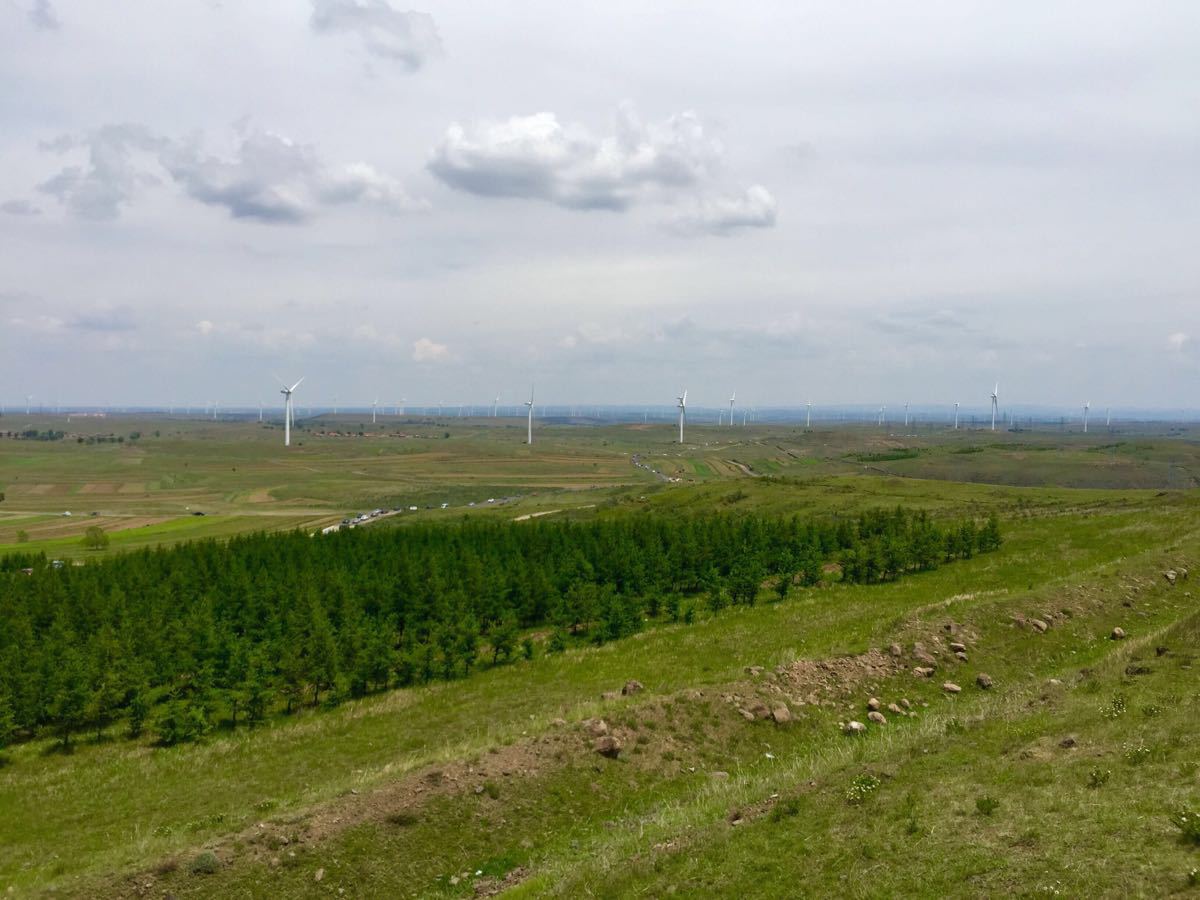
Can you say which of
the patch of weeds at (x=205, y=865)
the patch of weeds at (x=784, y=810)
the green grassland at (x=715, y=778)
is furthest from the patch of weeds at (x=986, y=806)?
the patch of weeds at (x=205, y=865)

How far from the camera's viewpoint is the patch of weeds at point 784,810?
17906 mm

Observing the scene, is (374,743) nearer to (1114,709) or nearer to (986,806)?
(986,806)

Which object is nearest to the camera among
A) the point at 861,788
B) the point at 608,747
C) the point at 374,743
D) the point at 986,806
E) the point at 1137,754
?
the point at 986,806

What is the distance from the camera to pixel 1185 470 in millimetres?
198625

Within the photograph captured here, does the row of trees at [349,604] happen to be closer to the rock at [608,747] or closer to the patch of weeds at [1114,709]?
the rock at [608,747]

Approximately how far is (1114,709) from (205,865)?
25.7 meters

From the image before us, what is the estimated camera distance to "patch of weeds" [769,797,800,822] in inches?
705

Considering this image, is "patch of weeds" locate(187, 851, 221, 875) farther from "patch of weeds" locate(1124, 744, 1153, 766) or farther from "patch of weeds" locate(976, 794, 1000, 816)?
"patch of weeds" locate(1124, 744, 1153, 766)

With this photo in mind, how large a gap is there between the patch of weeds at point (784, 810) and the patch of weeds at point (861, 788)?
128 centimetres

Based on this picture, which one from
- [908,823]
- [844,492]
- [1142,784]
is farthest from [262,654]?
[844,492]

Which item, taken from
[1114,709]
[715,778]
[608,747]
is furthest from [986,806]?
[608,747]

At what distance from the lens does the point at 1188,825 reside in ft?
43.9

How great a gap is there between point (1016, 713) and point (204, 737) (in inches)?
1522

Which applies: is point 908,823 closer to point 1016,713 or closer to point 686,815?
point 686,815
